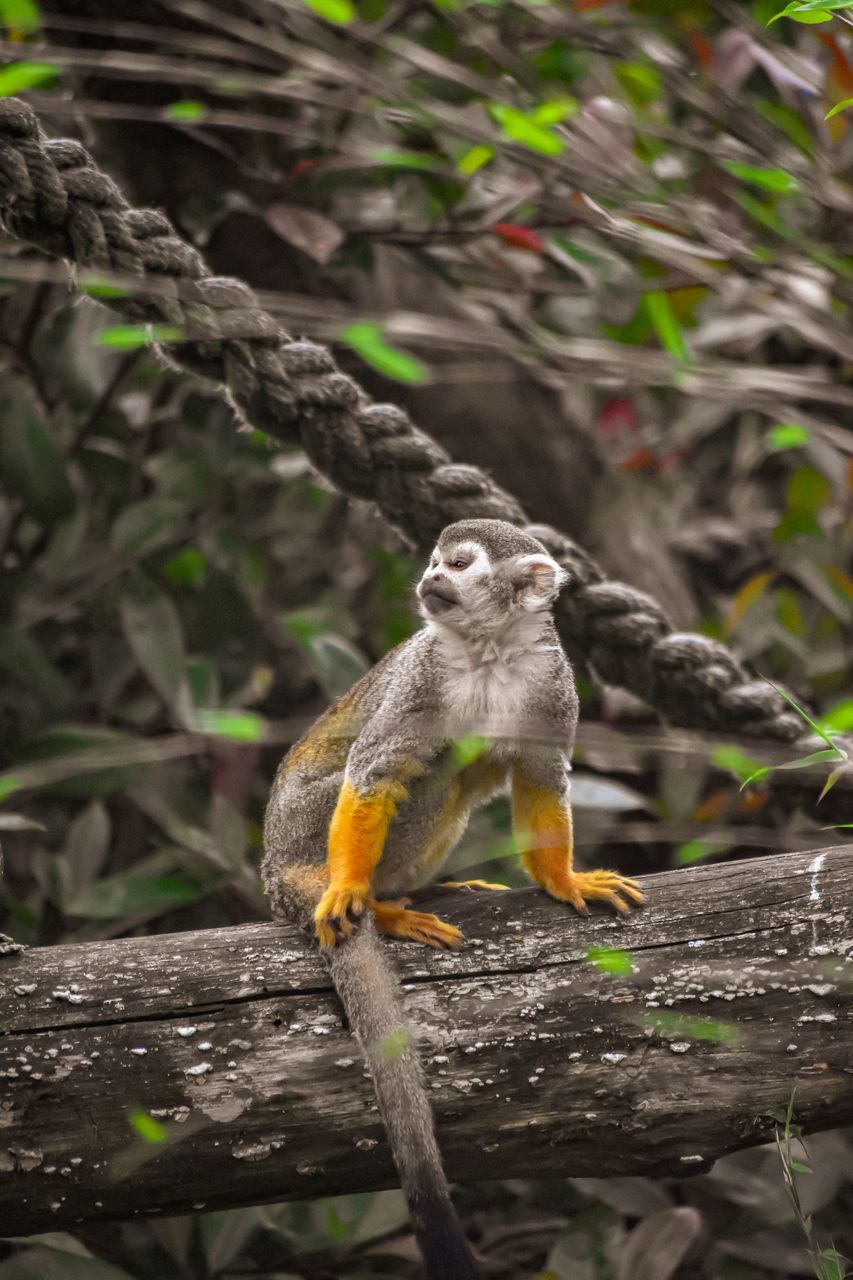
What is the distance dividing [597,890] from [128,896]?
3.87 feet

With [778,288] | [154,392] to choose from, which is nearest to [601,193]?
[778,288]

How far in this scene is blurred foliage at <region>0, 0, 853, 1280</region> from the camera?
98.9 inches

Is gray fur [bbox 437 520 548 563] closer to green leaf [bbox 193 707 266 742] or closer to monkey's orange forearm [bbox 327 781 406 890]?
monkey's orange forearm [bbox 327 781 406 890]

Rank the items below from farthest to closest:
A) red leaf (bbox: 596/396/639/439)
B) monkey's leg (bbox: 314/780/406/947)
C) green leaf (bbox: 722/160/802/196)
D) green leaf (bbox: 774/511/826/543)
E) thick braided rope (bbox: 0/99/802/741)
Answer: red leaf (bbox: 596/396/639/439)
green leaf (bbox: 774/511/826/543)
thick braided rope (bbox: 0/99/802/741)
monkey's leg (bbox: 314/780/406/947)
green leaf (bbox: 722/160/802/196)

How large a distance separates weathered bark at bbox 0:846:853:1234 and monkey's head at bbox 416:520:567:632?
24.2 inches

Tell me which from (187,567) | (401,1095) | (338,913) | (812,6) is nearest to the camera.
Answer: (812,6)

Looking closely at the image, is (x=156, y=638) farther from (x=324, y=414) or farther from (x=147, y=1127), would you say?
(x=147, y=1127)

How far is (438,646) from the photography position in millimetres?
2162

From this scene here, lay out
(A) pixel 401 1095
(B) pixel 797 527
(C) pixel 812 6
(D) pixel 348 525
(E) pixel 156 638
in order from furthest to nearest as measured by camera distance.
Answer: (D) pixel 348 525, (B) pixel 797 527, (E) pixel 156 638, (A) pixel 401 1095, (C) pixel 812 6

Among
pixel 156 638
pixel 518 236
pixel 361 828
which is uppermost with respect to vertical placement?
pixel 518 236

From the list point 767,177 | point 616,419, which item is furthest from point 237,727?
point 616,419

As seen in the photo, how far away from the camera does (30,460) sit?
9.74 ft

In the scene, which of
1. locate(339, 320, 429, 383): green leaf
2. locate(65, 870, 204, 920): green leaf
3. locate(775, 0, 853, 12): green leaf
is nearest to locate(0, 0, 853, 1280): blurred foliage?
locate(65, 870, 204, 920): green leaf

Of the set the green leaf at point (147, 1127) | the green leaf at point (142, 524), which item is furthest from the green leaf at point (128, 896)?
the green leaf at point (147, 1127)
